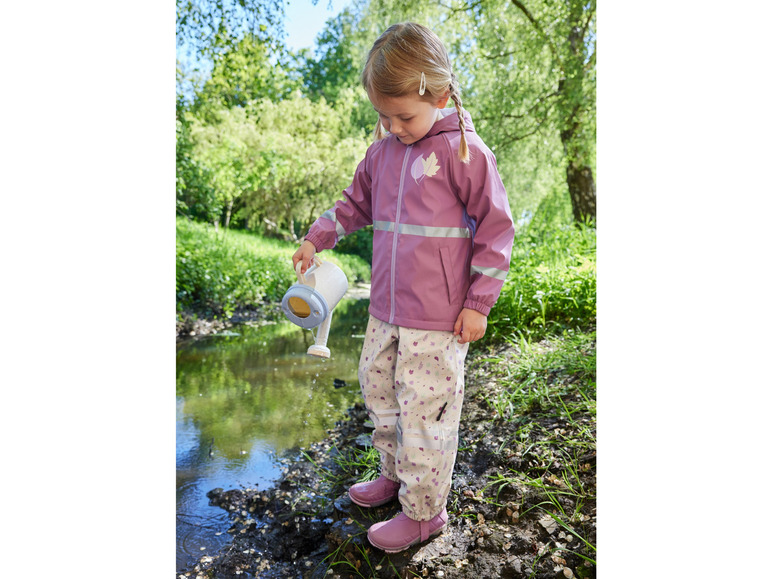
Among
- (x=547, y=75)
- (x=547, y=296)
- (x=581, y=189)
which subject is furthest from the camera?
(x=581, y=189)

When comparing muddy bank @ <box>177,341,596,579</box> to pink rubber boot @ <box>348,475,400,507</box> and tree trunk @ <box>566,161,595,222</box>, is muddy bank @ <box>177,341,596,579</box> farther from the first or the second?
tree trunk @ <box>566,161,595,222</box>

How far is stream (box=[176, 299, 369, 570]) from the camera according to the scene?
1640 millimetres

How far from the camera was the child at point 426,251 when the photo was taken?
124 cm

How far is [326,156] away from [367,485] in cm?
934

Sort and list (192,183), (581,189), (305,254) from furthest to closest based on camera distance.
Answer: (192,183)
(581,189)
(305,254)

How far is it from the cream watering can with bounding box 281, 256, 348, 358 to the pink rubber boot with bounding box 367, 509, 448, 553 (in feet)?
1.46

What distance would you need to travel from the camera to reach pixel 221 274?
5.02m

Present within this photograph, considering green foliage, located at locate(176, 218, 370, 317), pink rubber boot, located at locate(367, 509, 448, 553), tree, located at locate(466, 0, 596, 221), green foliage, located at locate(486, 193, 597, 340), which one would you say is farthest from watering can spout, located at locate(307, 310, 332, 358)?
tree, located at locate(466, 0, 596, 221)

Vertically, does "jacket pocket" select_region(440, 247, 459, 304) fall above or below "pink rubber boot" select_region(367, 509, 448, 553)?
above

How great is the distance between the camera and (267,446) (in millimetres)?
2051

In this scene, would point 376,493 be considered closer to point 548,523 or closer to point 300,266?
point 548,523

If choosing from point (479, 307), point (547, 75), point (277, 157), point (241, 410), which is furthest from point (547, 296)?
point (277, 157)

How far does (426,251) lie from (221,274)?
160 inches

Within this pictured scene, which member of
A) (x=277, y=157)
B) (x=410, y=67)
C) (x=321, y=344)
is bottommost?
(x=321, y=344)
